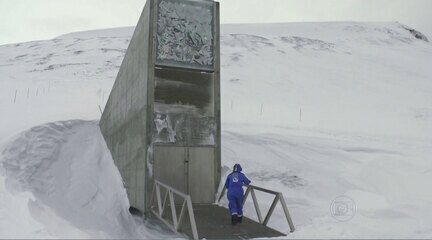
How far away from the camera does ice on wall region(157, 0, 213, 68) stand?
1280cm

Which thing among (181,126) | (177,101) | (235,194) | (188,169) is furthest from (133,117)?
(235,194)

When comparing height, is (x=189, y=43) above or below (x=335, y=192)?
above

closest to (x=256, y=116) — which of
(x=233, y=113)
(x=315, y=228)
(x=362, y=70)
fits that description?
(x=233, y=113)

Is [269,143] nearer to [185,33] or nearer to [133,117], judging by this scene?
[133,117]

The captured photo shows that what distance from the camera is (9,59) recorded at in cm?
4466

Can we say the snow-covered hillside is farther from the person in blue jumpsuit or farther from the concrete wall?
the person in blue jumpsuit

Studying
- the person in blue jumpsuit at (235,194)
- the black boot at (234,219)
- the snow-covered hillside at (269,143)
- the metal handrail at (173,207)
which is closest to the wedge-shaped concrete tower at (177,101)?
the metal handrail at (173,207)

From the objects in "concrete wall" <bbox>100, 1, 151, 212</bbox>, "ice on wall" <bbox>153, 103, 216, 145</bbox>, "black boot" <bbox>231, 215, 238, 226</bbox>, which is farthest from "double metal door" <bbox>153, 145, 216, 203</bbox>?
"black boot" <bbox>231, 215, 238, 226</bbox>

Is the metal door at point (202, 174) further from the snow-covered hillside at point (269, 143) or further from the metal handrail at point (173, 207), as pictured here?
the metal handrail at point (173, 207)

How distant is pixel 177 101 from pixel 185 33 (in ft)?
6.94

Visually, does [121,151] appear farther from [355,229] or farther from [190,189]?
[355,229]

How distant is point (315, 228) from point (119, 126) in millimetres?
9089

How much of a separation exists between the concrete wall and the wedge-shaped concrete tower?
3 cm

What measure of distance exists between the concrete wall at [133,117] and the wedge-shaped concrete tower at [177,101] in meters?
0.03
